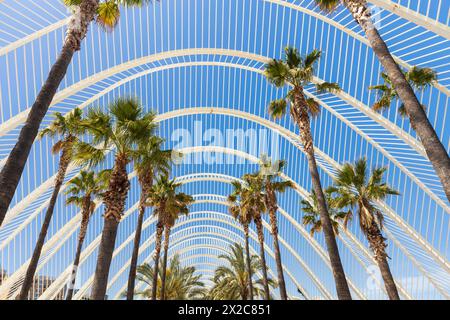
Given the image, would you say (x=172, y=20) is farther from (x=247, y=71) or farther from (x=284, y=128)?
(x=284, y=128)

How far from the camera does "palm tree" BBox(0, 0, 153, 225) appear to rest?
19.5 feet

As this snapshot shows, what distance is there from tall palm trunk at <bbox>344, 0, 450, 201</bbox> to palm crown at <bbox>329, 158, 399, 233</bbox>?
34.8 feet

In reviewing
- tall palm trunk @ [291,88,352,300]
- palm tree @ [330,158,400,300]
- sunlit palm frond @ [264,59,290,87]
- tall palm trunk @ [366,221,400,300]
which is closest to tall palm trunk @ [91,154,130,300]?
tall palm trunk @ [291,88,352,300]

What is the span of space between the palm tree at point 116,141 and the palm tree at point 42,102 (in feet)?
11.6

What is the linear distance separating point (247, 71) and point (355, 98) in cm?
1003

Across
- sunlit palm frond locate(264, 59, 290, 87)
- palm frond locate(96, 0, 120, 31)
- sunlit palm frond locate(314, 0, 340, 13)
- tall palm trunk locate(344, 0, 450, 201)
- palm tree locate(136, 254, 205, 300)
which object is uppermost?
sunlit palm frond locate(264, 59, 290, 87)

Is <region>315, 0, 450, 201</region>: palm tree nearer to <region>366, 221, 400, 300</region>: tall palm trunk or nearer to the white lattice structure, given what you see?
the white lattice structure

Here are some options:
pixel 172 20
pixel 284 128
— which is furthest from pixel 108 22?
pixel 284 128

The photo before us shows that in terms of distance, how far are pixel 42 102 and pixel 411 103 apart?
325 inches

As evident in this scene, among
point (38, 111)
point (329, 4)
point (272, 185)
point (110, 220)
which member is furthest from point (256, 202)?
point (38, 111)

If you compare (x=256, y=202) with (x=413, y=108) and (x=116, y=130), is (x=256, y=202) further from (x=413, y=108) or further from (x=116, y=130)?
(x=413, y=108)

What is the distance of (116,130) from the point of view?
13398 millimetres

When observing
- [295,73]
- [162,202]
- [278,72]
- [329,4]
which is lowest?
[162,202]

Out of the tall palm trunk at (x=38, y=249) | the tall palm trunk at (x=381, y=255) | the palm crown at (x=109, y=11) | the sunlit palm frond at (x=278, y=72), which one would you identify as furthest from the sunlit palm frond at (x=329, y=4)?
the tall palm trunk at (x=38, y=249)
